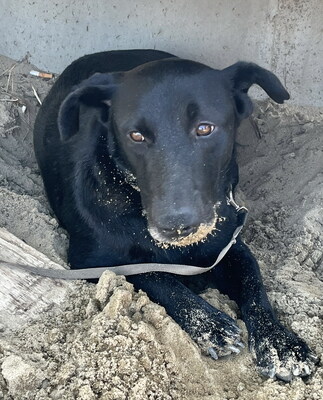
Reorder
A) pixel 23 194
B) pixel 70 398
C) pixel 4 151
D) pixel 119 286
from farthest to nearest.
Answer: pixel 4 151 < pixel 23 194 < pixel 119 286 < pixel 70 398

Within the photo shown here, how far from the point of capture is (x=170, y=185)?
2.68 m

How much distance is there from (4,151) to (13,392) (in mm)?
2288

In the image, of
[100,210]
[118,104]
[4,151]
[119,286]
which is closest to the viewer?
[119,286]

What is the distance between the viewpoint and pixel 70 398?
2.26 m

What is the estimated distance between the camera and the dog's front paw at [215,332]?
2.62 metres

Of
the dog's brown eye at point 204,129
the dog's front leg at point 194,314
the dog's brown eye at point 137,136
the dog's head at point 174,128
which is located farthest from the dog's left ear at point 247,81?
the dog's front leg at point 194,314

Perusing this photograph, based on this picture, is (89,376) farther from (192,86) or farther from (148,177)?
(192,86)

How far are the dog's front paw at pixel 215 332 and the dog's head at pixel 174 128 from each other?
0.34m

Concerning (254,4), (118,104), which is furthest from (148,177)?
(254,4)

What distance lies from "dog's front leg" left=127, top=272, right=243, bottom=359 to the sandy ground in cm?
6

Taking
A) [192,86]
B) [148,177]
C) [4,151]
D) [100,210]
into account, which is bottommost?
[4,151]

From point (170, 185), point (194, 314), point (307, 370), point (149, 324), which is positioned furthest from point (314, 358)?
point (170, 185)

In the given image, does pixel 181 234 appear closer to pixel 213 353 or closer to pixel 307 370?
pixel 213 353

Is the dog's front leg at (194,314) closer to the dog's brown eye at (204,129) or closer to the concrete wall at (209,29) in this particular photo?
the dog's brown eye at (204,129)
